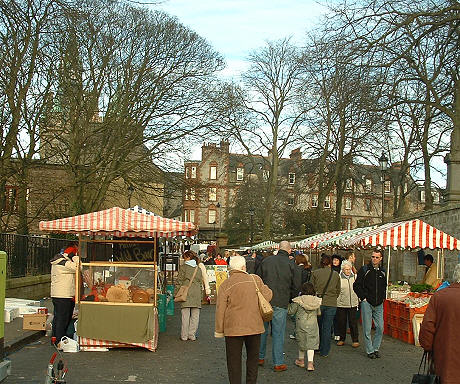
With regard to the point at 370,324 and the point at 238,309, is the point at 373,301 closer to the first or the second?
the point at 370,324

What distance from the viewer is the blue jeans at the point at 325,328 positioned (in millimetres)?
12438

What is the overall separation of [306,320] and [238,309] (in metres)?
2.85

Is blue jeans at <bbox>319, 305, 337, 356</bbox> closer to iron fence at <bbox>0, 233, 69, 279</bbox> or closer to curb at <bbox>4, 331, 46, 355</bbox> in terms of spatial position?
curb at <bbox>4, 331, 46, 355</bbox>

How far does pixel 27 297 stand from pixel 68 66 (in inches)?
419

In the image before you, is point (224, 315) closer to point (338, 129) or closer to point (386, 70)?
point (386, 70)

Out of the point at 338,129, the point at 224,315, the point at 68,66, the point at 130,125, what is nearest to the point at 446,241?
the point at 224,315

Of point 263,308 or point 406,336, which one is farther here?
point 406,336

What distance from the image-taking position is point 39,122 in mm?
25469

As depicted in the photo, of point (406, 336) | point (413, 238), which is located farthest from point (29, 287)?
point (406, 336)

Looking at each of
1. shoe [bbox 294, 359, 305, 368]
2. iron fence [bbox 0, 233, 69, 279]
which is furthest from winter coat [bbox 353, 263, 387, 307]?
iron fence [bbox 0, 233, 69, 279]

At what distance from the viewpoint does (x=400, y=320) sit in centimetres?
1541

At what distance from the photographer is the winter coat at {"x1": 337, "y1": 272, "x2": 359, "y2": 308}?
14.2 meters

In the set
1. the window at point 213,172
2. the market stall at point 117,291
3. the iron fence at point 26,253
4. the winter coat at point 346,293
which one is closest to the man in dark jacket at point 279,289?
the market stall at point 117,291

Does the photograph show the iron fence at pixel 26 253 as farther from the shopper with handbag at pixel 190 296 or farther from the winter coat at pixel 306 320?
the winter coat at pixel 306 320
